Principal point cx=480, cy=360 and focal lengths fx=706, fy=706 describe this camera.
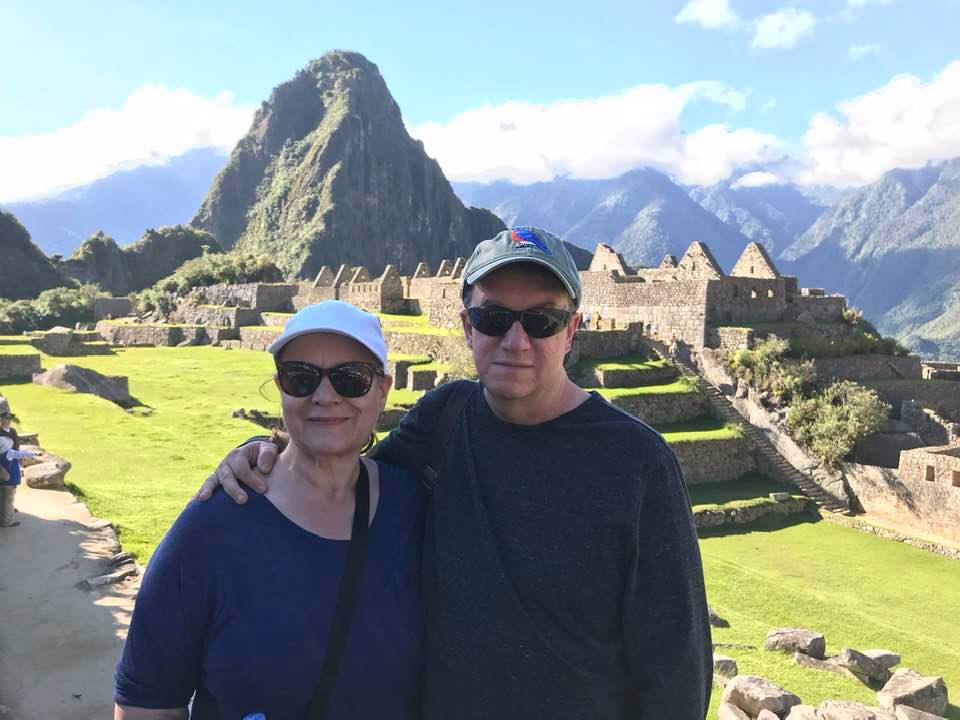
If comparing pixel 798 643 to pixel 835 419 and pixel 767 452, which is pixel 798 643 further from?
pixel 835 419

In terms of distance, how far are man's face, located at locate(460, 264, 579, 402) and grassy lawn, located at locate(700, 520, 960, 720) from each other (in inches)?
196

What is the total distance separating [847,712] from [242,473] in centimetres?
538

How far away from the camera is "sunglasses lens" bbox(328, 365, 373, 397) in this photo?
251 centimetres

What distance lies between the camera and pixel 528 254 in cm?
236

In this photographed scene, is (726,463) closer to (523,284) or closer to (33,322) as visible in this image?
(523,284)

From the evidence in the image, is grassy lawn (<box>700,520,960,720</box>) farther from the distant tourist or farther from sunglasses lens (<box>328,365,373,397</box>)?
the distant tourist

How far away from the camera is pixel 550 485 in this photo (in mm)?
2277

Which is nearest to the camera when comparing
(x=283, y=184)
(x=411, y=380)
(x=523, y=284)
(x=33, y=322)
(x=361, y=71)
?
(x=523, y=284)

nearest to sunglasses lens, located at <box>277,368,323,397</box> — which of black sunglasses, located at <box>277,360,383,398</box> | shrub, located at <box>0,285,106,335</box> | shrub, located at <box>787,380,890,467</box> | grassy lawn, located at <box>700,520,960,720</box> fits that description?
black sunglasses, located at <box>277,360,383,398</box>

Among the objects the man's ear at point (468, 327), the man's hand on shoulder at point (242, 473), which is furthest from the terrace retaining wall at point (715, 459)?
the man's hand on shoulder at point (242, 473)

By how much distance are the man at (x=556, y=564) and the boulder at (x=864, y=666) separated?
23.3ft

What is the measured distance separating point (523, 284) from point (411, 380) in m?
18.6

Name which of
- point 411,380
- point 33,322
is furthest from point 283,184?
point 411,380

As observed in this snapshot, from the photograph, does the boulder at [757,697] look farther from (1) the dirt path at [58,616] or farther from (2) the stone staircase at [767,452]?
(2) the stone staircase at [767,452]
